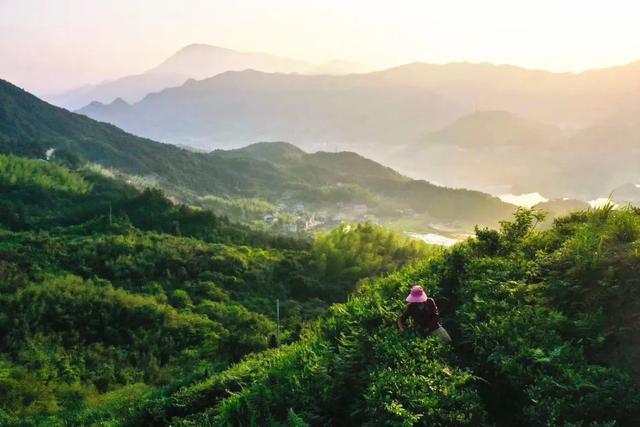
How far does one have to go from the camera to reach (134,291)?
104 ft

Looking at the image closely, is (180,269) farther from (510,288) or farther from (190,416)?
(510,288)

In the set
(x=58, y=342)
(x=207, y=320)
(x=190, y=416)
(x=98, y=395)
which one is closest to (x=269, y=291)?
(x=207, y=320)

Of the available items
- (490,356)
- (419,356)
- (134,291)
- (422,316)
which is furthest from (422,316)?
(134,291)

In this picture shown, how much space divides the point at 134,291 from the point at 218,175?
117 metres

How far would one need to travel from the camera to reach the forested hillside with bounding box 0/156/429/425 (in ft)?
64.3

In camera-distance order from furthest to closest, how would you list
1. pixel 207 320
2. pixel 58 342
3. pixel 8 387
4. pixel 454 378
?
pixel 207 320 → pixel 58 342 → pixel 8 387 → pixel 454 378

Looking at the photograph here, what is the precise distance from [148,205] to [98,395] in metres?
36.5

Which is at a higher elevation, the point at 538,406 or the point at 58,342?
the point at 538,406

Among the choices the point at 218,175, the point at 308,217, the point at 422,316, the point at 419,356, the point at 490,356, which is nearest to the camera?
the point at 490,356

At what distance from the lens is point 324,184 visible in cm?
17362

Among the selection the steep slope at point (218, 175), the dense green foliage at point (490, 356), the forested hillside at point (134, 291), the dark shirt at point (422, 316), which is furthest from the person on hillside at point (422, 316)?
the steep slope at point (218, 175)

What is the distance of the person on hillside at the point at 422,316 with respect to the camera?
7.30 meters

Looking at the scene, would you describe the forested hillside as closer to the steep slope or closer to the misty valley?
the misty valley

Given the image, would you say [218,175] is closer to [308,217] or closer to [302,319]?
[308,217]
